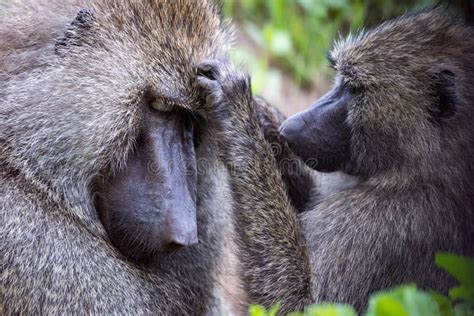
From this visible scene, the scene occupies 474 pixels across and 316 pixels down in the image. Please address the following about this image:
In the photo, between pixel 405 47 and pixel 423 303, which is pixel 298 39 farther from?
pixel 423 303

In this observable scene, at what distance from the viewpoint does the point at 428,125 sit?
3861 millimetres

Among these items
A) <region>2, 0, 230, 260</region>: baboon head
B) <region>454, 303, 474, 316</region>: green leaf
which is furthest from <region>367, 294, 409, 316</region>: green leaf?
<region>2, 0, 230, 260</region>: baboon head

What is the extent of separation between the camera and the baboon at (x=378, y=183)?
12.4 ft

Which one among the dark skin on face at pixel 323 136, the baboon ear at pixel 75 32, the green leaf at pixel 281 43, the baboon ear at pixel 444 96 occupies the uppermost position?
the green leaf at pixel 281 43

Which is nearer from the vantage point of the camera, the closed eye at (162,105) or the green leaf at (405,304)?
the green leaf at (405,304)

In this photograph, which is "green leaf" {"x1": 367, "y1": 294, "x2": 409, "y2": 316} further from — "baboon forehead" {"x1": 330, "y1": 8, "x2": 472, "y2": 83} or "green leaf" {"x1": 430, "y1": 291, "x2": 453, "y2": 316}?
"baboon forehead" {"x1": 330, "y1": 8, "x2": 472, "y2": 83}

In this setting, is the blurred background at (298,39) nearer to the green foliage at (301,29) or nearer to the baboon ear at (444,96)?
the green foliage at (301,29)

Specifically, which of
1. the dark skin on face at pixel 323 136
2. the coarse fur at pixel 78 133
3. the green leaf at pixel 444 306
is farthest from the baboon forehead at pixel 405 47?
the green leaf at pixel 444 306

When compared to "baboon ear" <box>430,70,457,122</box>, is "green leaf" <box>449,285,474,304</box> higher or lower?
lower

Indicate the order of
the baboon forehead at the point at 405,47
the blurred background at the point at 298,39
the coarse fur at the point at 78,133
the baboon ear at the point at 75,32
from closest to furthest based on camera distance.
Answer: the coarse fur at the point at 78,133 < the baboon ear at the point at 75,32 < the baboon forehead at the point at 405,47 < the blurred background at the point at 298,39

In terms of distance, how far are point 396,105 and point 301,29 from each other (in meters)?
3.63

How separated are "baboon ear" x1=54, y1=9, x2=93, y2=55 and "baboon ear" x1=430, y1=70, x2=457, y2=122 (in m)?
1.50

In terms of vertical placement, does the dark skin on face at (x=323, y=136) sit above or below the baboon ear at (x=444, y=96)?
below

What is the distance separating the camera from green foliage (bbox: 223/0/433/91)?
7320 mm
